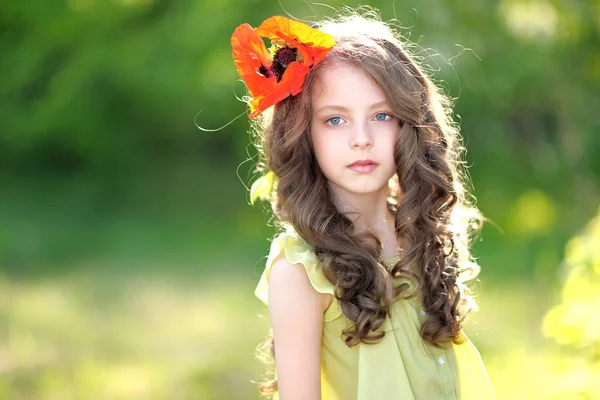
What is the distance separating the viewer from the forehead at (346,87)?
2.20 meters

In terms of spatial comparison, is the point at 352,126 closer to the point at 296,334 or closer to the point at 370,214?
the point at 370,214

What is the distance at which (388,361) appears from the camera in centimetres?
214

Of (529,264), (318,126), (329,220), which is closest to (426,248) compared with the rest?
(329,220)

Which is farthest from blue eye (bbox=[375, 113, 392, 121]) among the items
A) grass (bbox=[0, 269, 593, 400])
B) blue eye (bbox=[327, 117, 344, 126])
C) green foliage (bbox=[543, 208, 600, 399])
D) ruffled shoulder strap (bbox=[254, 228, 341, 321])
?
grass (bbox=[0, 269, 593, 400])

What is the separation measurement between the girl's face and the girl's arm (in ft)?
0.98

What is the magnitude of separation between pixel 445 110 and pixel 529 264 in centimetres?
502

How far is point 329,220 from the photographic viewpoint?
223 centimetres

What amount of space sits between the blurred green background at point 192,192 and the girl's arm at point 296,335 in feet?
2.67

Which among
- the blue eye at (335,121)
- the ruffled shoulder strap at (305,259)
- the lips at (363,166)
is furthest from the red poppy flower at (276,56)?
the ruffled shoulder strap at (305,259)

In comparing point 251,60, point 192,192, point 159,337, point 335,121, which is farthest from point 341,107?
point 192,192

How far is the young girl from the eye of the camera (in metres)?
2.11

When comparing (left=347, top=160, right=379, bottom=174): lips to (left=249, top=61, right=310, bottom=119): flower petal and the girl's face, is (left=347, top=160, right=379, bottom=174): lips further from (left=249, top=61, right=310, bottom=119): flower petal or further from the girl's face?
(left=249, top=61, right=310, bottom=119): flower petal

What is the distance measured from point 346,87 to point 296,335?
0.64 metres

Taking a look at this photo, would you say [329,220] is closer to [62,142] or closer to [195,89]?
[195,89]
